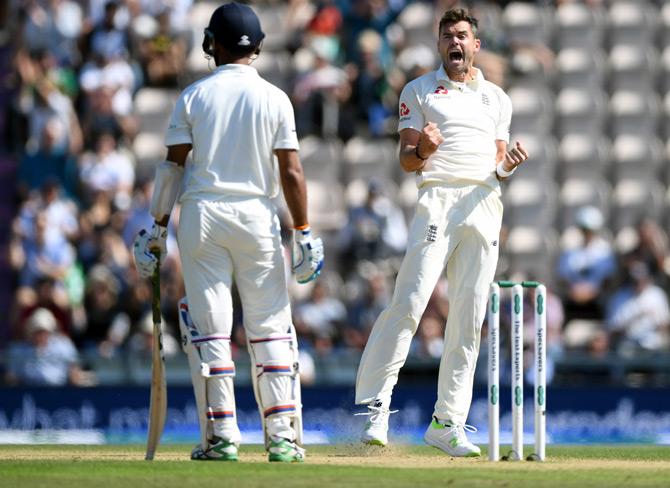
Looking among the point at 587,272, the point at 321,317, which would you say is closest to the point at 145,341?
the point at 321,317

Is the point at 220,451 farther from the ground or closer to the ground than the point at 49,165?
closer to the ground

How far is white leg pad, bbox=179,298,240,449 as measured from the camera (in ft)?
23.4

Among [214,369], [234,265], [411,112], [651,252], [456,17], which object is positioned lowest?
[651,252]

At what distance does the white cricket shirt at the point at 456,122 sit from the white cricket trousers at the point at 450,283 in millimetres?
81

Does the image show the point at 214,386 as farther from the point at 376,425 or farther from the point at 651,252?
the point at 651,252

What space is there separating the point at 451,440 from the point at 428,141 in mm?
1536

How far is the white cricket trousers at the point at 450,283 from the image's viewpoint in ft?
25.7

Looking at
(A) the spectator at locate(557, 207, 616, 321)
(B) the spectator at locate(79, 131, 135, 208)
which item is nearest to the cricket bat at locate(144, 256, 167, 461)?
(B) the spectator at locate(79, 131, 135, 208)

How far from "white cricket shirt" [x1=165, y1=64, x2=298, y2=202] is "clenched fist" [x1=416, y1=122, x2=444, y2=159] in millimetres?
797

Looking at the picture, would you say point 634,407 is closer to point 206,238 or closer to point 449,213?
point 449,213

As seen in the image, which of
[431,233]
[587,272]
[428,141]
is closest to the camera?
[428,141]

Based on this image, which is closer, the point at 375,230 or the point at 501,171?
the point at 501,171

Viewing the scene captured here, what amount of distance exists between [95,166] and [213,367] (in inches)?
310

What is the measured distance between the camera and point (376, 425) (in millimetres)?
7953
